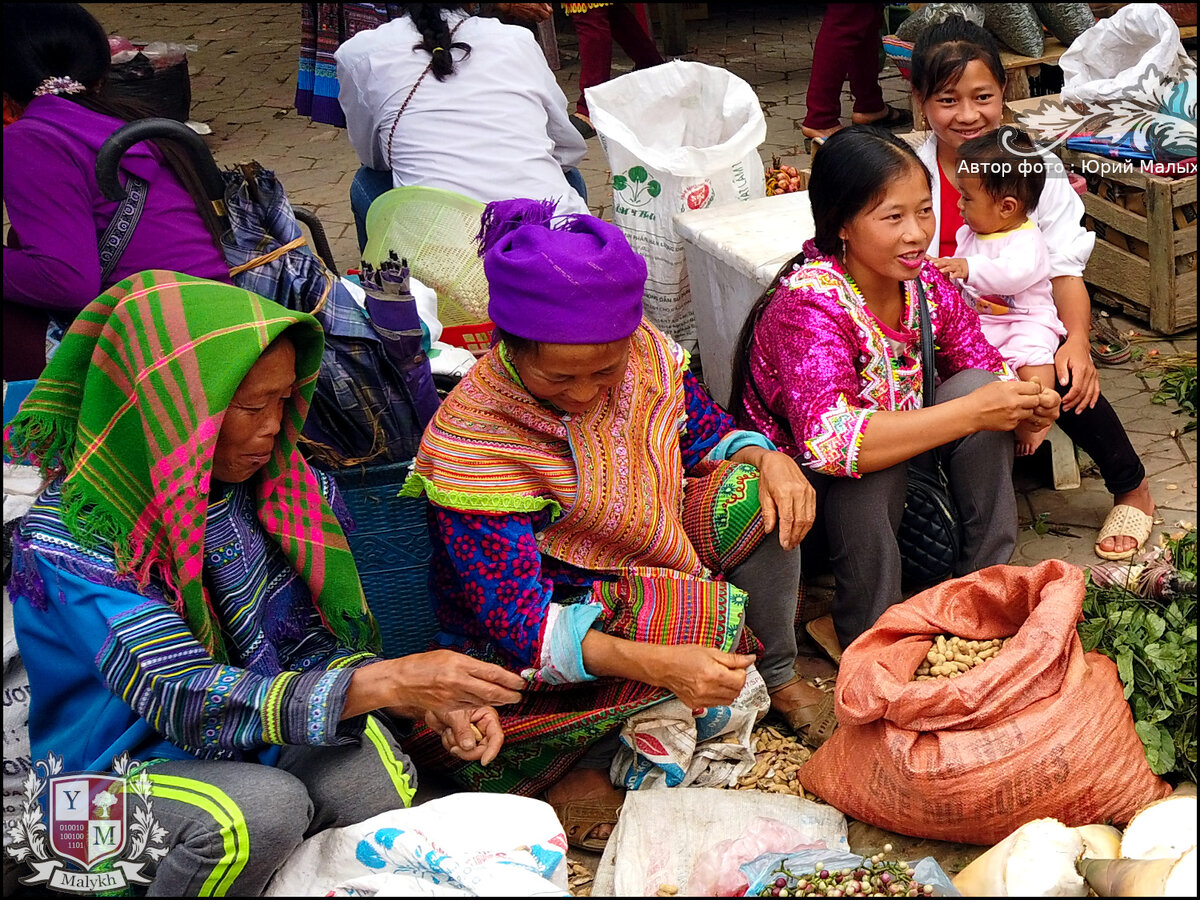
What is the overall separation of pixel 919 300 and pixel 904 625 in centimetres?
80

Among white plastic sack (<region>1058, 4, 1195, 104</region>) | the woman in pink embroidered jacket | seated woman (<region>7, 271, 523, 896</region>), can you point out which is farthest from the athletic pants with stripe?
white plastic sack (<region>1058, 4, 1195, 104</region>)

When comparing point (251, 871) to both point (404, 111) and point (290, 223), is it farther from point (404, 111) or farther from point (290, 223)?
point (404, 111)

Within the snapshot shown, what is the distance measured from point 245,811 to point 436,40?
264cm

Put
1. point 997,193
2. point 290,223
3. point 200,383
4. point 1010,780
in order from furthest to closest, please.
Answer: point 997,193
point 290,223
point 1010,780
point 200,383

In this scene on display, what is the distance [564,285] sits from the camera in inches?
86.0

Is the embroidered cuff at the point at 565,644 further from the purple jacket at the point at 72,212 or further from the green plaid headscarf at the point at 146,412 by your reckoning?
the purple jacket at the point at 72,212

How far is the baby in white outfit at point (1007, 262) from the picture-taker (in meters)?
3.23

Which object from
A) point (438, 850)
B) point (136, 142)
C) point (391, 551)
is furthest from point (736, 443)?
point (136, 142)

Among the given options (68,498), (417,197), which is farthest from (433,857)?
(417,197)

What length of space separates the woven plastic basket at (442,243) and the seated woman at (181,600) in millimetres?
1349

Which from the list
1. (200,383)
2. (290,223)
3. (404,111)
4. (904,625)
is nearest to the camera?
(200,383)

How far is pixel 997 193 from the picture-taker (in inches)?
129

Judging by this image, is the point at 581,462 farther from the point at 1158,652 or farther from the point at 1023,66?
the point at 1023,66

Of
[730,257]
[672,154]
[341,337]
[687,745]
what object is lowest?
[687,745]
